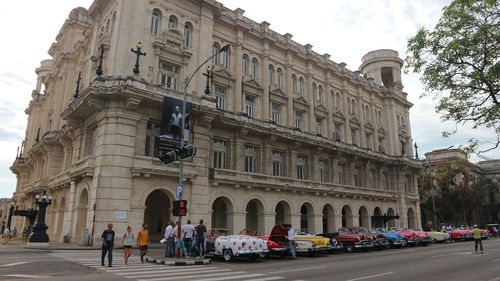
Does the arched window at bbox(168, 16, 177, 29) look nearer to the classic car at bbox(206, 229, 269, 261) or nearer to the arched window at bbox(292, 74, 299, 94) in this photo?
the arched window at bbox(292, 74, 299, 94)

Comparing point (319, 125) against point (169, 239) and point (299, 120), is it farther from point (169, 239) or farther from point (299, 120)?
point (169, 239)

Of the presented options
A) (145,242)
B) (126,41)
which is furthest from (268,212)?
(126,41)

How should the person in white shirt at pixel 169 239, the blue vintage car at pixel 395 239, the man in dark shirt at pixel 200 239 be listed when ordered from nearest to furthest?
1. the person in white shirt at pixel 169 239
2. the man in dark shirt at pixel 200 239
3. the blue vintage car at pixel 395 239

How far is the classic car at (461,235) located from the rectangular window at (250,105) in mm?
23042

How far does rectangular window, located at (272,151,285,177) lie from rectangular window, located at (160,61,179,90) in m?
11.7

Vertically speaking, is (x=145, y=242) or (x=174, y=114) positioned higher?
(x=174, y=114)

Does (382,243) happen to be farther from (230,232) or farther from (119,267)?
(119,267)

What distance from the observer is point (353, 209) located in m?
39.8

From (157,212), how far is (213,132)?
26.2 ft

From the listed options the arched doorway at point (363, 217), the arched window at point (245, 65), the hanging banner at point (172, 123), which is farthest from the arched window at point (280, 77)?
the arched doorway at point (363, 217)

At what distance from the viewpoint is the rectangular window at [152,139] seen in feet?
81.7

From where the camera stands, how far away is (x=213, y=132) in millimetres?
28828

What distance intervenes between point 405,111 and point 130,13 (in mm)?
44503

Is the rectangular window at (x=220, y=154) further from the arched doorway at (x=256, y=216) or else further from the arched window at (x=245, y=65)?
the arched window at (x=245, y=65)
